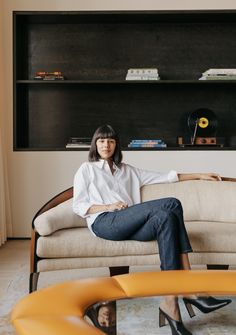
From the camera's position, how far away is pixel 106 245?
2781 mm

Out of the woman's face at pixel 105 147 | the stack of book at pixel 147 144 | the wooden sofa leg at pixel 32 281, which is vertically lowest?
the wooden sofa leg at pixel 32 281

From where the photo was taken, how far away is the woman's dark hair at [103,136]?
3.13 m

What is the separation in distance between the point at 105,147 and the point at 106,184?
0.74ft

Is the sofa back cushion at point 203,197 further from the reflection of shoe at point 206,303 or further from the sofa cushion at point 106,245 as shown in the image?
the reflection of shoe at point 206,303

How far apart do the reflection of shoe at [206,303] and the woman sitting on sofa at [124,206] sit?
933mm

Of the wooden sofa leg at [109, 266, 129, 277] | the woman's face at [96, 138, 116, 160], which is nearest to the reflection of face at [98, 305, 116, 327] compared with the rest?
the wooden sofa leg at [109, 266, 129, 277]

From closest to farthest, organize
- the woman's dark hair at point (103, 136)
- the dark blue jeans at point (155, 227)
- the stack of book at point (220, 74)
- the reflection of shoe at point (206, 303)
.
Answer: the reflection of shoe at point (206, 303), the dark blue jeans at point (155, 227), the woman's dark hair at point (103, 136), the stack of book at point (220, 74)

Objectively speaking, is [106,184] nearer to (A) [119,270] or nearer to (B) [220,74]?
(A) [119,270]

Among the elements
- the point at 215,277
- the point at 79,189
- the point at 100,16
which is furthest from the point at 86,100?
the point at 215,277

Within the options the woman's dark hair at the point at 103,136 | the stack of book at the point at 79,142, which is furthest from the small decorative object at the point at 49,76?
the woman's dark hair at the point at 103,136

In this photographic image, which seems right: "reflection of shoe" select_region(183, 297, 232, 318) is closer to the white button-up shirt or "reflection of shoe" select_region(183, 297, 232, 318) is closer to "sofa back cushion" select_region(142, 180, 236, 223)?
Answer: the white button-up shirt

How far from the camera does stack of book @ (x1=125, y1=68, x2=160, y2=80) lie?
4.54 m

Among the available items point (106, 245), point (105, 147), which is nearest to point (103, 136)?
point (105, 147)

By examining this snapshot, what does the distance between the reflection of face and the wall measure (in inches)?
118
